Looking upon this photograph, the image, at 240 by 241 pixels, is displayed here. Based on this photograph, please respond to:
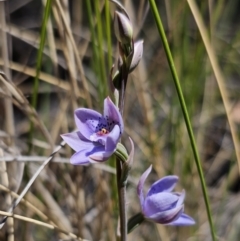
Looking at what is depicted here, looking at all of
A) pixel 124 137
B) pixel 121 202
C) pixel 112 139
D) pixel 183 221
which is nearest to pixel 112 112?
pixel 112 139

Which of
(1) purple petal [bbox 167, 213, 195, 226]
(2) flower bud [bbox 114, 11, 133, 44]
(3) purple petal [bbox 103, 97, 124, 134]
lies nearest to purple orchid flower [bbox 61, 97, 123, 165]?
(3) purple petal [bbox 103, 97, 124, 134]

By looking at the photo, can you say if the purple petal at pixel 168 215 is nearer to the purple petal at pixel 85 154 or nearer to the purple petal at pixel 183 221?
the purple petal at pixel 183 221

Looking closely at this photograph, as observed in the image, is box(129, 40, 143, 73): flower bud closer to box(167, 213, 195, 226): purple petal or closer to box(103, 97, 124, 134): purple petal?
box(103, 97, 124, 134): purple petal

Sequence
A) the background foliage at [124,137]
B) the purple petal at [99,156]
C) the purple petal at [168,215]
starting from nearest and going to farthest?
the purple petal at [99,156]
the purple petal at [168,215]
the background foliage at [124,137]

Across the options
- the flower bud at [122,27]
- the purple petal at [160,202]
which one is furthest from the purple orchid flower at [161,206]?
the flower bud at [122,27]

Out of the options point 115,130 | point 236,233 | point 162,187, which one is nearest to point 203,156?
point 236,233

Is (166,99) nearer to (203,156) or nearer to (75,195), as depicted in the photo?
(203,156)

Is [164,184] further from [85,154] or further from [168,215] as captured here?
[85,154]

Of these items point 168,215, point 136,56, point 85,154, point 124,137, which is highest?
point 136,56
